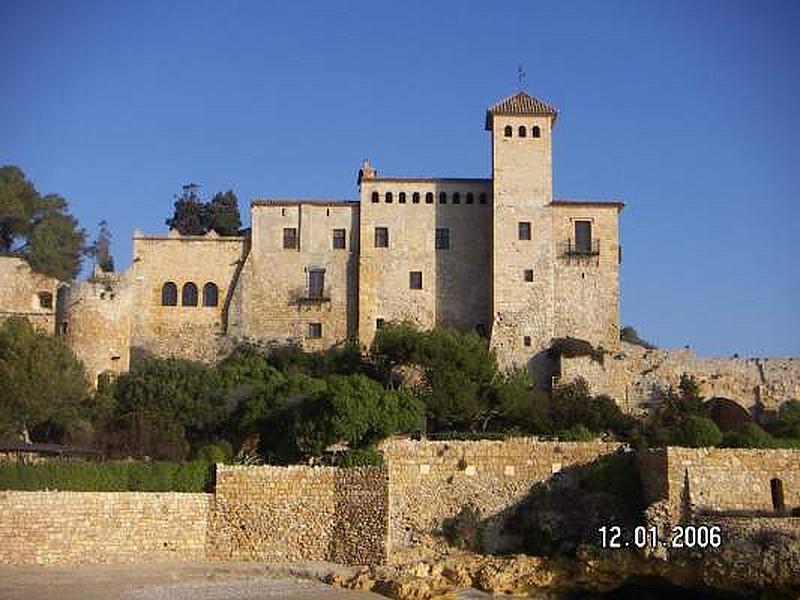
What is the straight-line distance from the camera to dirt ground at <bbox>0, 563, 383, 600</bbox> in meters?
25.1

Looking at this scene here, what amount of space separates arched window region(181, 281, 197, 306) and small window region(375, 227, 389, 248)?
287 inches

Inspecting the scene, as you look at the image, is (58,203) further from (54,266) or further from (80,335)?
(80,335)

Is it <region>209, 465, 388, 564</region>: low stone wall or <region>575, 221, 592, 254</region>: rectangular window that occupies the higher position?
<region>575, 221, 592, 254</region>: rectangular window

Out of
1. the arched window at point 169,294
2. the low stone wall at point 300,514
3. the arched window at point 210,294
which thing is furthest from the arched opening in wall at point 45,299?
the low stone wall at point 300,514

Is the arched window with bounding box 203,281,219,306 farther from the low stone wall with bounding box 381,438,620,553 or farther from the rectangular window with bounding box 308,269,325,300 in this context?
the low stone wall with bounding box 381,438,620,553

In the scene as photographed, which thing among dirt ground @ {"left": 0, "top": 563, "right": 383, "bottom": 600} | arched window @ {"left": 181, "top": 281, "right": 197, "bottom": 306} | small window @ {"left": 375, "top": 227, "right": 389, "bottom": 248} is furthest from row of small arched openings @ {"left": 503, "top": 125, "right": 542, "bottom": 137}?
dirt ground @ {"left": 0, "top": 563, "right": 383, "bottom": 600}

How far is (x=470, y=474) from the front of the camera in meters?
30.4

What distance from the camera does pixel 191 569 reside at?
2752 cm

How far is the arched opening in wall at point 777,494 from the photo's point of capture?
27875mm

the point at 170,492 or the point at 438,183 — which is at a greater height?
the point at 438,183

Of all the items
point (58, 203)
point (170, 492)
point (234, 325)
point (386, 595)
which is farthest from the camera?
point (58, 203)

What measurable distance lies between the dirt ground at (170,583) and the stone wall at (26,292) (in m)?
19.6

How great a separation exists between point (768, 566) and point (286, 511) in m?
11.0

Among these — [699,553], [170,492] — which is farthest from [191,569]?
[699,553]
